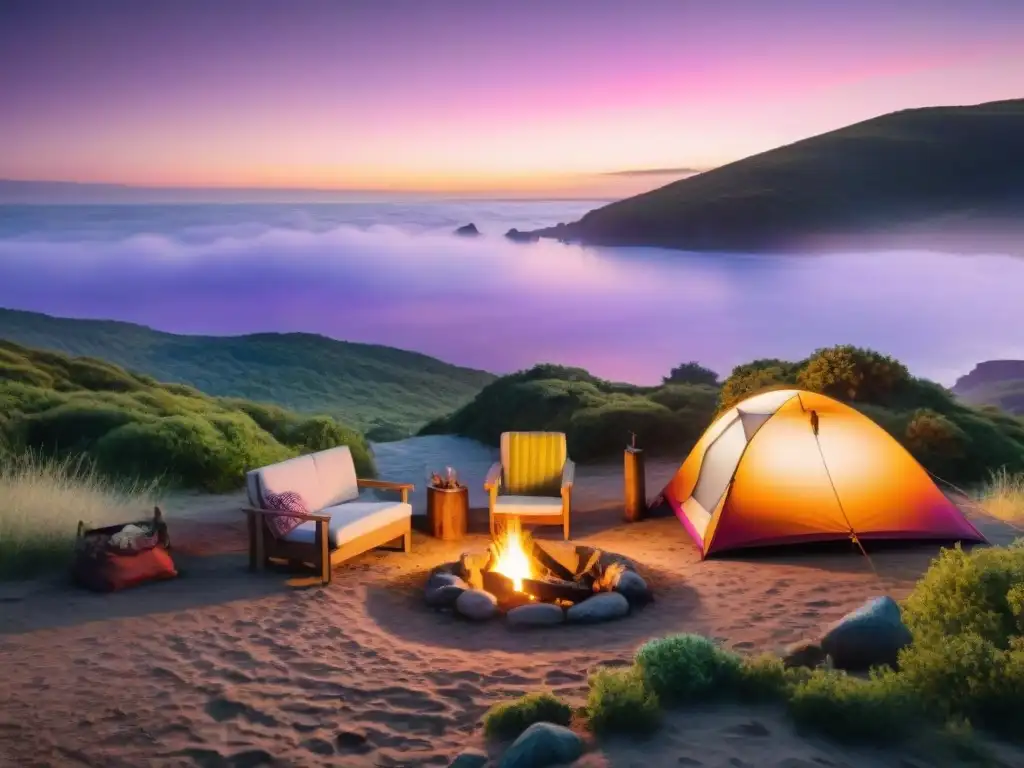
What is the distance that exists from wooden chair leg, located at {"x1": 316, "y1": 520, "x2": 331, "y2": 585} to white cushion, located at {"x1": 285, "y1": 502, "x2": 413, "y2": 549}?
9cm

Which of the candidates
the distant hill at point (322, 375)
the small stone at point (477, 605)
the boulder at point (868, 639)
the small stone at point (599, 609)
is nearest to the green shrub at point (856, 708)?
the boulder at point (868, 639)

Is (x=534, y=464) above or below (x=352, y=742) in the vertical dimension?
above

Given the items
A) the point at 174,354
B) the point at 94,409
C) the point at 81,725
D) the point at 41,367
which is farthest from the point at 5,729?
the point at 174,354

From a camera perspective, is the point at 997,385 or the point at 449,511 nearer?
the point at 449,511

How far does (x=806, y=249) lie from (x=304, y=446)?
38.7 ft

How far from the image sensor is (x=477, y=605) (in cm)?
650

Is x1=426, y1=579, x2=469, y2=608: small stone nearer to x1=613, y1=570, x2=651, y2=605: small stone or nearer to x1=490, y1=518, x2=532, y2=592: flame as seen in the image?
x1=490, y1=518, x2=532, y2=592: flame

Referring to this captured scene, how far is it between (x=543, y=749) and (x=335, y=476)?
179 inches

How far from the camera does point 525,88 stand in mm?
17422

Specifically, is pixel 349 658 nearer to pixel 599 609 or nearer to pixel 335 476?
pixel 599 609

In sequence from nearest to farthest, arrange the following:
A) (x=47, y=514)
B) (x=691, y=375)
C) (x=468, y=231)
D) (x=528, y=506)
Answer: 1. (x=47, y=514)
2. (x=528, y=506)
3. (x=691, y=375)
4. (x=468, y=231)

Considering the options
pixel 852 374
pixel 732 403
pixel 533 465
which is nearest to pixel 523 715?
pixel 533 465

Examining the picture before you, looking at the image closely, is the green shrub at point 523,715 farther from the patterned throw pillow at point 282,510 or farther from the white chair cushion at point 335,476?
the white chair cushion at point 335,476

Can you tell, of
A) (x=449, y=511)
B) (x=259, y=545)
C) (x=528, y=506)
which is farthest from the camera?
(x=449, y=511)
